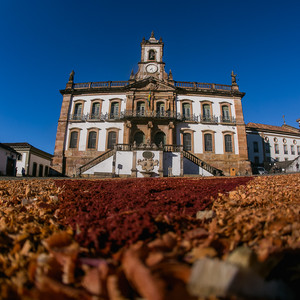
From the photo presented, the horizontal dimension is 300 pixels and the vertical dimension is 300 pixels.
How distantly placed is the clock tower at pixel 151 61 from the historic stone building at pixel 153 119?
0.14m

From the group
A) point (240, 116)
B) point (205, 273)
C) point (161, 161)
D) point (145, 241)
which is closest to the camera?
point (205, 273)

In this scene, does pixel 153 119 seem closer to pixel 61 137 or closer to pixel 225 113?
pixel 225 113

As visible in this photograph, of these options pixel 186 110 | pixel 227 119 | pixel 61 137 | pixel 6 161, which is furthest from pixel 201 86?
pixel 6 161

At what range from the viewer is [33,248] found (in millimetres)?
1411

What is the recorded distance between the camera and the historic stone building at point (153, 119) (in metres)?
23.9

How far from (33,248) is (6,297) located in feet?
1.94

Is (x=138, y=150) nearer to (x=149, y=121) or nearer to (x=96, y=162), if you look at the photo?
(x=96, y=162)

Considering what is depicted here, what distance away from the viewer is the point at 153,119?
2395 cm

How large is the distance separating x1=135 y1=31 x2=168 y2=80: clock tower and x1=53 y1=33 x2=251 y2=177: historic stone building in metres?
0.14

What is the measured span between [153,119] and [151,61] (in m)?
9.51

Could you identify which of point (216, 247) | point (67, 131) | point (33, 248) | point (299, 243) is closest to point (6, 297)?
point (33, 248)

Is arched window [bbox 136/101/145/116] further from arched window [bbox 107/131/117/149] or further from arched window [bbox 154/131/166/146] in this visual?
arched window [bbox 107/131/117/149]

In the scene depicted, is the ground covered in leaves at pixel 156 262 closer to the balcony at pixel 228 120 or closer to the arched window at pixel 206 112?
the arched window at pixel 206 112

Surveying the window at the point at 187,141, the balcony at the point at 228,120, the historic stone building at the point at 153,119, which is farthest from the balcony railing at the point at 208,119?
the window at the point at 187,141
